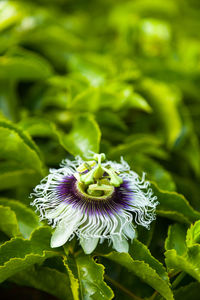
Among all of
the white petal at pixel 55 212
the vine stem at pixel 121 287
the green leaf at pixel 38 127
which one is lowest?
the vine stem at pixel 121 287

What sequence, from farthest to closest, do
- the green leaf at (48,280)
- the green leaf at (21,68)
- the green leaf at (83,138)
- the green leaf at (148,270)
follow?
the green leaf at (21,68) < the green leaf at (83,138) < the green leaf at (48,280) < the green leaf at (148,270)

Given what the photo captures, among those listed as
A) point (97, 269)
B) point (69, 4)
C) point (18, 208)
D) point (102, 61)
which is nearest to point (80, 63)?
point (102, 61)

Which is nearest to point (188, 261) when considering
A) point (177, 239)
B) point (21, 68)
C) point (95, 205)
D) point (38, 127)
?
point (177, 239)

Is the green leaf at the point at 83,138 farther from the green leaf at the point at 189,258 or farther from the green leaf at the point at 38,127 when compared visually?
the green leaf at the point at 189,258

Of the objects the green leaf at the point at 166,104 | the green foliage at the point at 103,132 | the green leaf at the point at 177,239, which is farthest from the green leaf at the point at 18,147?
the green leaf at the point at 166,104

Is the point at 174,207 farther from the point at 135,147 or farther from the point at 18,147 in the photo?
the point at 18,147

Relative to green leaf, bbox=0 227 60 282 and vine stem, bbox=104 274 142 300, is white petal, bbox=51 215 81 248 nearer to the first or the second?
green leaf, bbox=0 227 60 282

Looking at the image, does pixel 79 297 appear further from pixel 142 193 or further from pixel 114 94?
pixel 114 94
